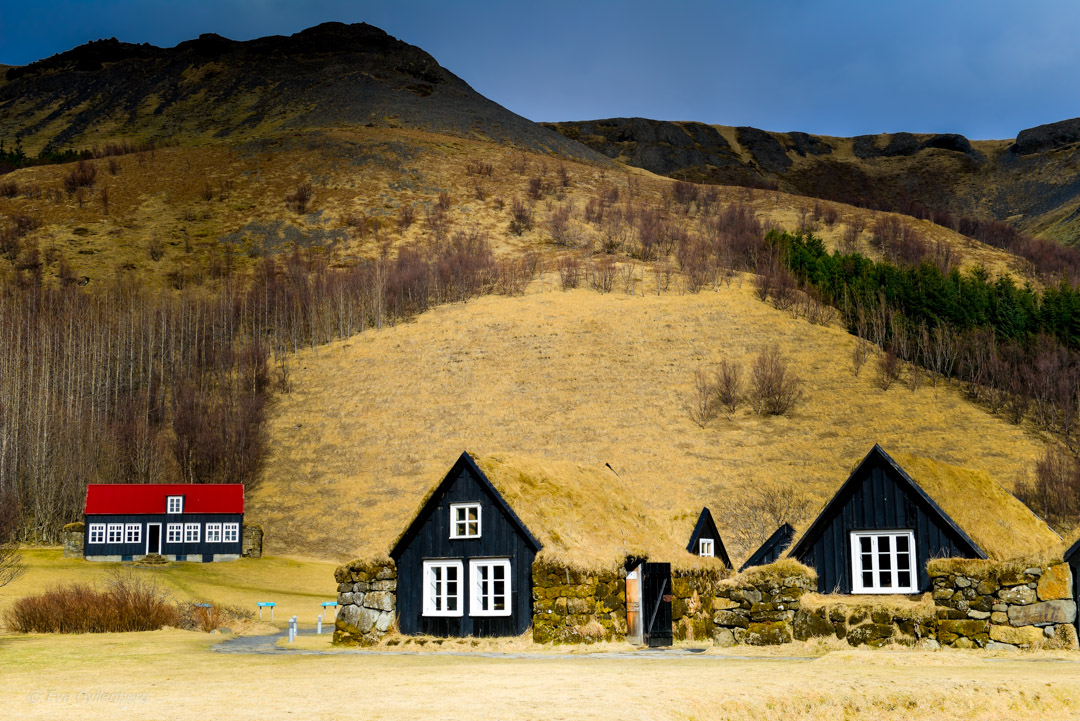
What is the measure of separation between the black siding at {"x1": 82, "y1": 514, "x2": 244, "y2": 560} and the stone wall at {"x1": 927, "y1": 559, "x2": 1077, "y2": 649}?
2078 inches

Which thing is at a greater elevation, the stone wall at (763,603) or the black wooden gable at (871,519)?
the black wooden gable at (871,519)

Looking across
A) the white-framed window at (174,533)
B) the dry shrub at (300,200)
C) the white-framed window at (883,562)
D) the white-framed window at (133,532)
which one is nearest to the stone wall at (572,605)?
the white-framed window at (883,562)

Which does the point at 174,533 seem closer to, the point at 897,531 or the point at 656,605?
the point at 656,605

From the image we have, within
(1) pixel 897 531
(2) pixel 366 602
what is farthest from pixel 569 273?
(1) pixel 897 531

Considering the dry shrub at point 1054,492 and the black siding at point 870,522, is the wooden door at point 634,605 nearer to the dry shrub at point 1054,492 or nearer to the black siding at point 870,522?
the black siding at point 870,522

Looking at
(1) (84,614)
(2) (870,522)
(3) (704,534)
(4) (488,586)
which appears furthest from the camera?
(3) (704,534)

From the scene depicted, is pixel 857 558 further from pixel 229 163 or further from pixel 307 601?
pixel 229 163

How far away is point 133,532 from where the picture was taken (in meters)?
64.1

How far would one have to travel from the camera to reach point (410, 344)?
107 metres

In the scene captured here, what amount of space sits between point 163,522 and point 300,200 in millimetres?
95278

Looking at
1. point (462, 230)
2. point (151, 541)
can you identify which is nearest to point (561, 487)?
point (151, 541)

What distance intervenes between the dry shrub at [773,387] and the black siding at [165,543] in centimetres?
4678

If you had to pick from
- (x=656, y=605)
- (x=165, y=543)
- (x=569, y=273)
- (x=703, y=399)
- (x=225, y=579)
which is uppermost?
(x=569, y=273)

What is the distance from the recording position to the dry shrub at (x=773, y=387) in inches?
3541
